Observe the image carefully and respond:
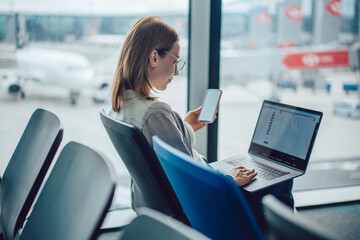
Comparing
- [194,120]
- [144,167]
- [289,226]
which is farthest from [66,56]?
[289,226]

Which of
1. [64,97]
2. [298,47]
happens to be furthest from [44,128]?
[298,47]

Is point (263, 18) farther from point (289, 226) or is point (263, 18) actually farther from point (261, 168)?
point (289, 226)

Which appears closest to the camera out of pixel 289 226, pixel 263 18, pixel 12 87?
pixel 289 226

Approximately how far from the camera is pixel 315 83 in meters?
2.95

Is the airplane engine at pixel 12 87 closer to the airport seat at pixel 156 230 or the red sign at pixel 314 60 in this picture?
the red sign at pixel 314 60

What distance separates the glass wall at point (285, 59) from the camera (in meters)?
2.66

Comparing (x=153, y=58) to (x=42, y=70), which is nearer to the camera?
(x=153, y=58)

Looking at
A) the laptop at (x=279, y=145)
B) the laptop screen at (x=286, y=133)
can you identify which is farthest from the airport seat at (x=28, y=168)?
the laptop screen at (x=286, y=133)

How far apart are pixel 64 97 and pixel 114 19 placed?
0.64 m

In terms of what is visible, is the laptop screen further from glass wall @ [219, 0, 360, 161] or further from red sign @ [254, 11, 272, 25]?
red sign @ [254, 11, 272, 25]

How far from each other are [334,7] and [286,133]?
1674 mm

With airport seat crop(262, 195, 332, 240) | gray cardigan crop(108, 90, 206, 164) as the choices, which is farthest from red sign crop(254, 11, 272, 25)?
airport seat crop(262, 195, 332, 240)

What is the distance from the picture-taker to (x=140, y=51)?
1432 millimetres

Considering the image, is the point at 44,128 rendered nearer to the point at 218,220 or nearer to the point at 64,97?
the point at 218,220
